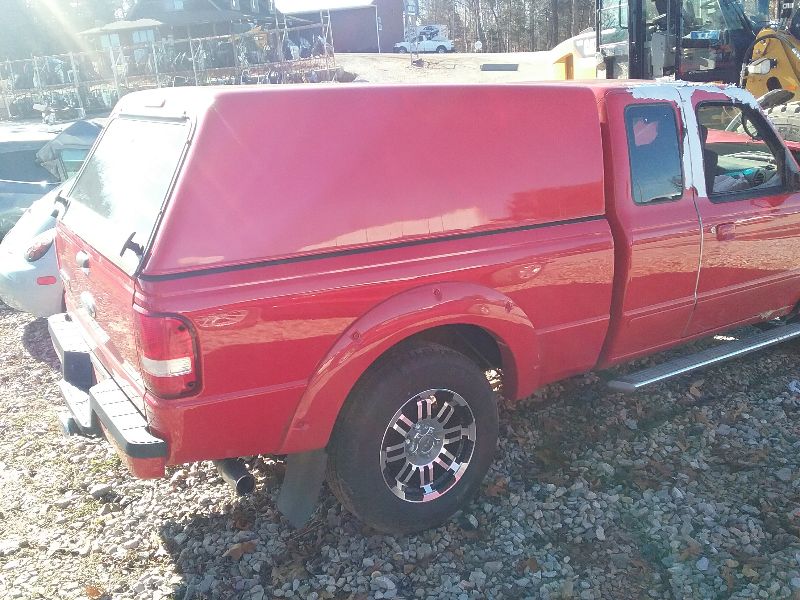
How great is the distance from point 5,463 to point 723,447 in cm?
436

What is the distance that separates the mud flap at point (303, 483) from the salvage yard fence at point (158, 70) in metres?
25.3

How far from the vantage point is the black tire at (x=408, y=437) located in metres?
3.07

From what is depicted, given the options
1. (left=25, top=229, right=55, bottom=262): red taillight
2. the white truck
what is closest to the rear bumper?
(left=25, top=229, right=55, bottom=262): red taillight

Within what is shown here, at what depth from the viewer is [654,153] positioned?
3783 millimetres

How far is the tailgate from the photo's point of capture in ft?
9.10

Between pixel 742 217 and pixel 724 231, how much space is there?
183mm

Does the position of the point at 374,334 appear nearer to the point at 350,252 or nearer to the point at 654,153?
the point at 350,252

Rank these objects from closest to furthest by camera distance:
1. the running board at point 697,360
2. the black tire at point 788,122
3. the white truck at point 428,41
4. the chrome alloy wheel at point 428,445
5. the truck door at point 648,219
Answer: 1. the chrome alloy wheel at point 428,445
2. the truck door at point 648,219
3. the running board at point 697,360
4. the black tire at point 788,122
5. the white truck at point 428,41

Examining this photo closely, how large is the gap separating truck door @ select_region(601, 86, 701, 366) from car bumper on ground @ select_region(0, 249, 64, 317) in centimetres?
480

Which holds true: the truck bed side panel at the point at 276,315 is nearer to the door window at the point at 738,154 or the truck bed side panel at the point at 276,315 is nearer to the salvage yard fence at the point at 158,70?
the door window at the point at 738,154

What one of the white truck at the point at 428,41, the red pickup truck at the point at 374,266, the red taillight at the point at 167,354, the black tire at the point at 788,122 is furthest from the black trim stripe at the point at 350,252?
the white truck at the point at 428,41

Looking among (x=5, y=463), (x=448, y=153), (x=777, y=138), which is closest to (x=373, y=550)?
(x=448, y=153)

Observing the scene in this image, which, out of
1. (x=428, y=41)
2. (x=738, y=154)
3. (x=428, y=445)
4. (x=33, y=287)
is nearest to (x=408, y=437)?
(x=428, y=445)

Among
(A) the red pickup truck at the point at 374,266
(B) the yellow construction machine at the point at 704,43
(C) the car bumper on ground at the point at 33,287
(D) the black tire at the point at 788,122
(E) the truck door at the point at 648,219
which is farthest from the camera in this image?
(B) the yellow construction machine at the point at 704,43
